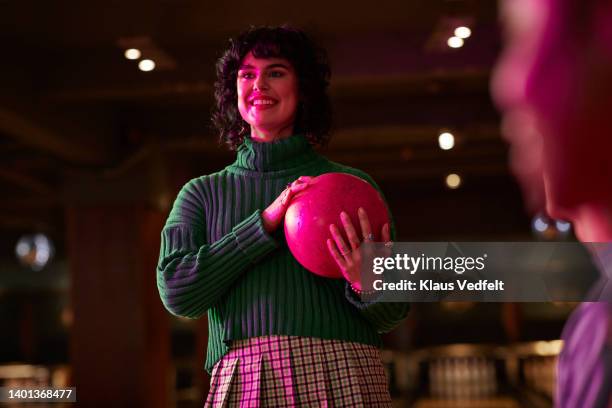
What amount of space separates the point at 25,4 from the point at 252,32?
433 cm

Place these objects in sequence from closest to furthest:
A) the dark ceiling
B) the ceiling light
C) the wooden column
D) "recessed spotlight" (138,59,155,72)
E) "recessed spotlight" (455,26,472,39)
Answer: the dark ceiling < "recessed spotlight" (455,26,472,39) < the ceiling light < "recessed spotlight" (138,59,155,72) < the wooden column

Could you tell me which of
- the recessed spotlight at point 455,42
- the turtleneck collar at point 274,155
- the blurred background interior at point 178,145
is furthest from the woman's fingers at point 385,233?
the recessed spotlight at point 455,42

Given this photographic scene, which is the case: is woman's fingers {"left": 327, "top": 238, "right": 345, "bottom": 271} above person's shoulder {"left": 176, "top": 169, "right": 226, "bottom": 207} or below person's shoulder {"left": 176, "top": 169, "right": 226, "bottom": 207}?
below

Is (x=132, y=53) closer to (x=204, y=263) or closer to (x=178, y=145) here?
(x=178, y=145)

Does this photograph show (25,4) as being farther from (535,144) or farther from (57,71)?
(535,144)

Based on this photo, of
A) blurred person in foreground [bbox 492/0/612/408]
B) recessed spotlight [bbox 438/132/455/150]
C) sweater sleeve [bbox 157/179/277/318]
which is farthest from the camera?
recessed spotlight [bbox 438/132/455/150]

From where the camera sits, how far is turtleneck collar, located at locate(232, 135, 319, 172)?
5.05 ft

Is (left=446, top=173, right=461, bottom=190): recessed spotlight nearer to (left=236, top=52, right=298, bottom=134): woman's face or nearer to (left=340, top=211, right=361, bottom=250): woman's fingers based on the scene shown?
(left=236, top=52, right=298, bottom=134): woman's face

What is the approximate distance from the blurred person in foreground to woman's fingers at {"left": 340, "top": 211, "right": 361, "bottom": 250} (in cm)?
82

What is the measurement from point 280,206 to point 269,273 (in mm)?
131

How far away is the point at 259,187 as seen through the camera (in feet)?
5.04

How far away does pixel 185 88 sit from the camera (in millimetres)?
6711

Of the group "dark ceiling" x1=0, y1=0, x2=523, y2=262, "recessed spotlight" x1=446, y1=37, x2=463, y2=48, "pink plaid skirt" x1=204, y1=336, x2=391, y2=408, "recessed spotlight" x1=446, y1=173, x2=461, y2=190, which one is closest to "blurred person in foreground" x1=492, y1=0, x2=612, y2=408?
"pink plaid skirt" x1=204, y1=336, x2=391, y2=408

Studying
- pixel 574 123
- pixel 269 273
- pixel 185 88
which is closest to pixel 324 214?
pixel 269 273
